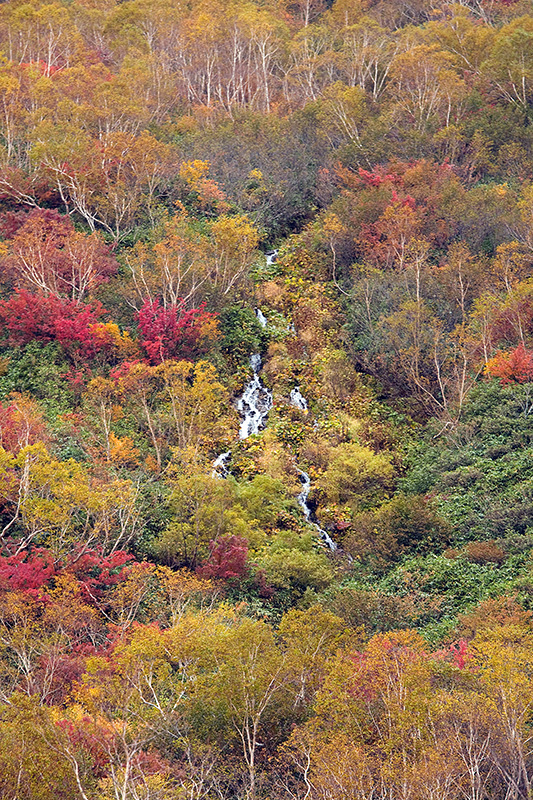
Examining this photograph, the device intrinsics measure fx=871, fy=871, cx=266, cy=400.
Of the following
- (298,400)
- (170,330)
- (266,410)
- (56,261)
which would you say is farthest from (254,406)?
(56,261)

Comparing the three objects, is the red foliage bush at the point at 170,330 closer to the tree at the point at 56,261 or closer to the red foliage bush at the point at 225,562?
the tree at the point at 56,261

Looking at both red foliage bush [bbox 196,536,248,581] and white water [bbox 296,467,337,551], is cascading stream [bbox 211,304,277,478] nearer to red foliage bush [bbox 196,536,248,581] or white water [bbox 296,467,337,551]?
white water [bbox 296,467,337,551]

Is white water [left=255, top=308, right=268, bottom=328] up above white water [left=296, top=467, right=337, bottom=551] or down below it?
above

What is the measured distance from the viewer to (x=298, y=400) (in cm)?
3878

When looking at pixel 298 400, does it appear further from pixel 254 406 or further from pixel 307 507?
pixel 307 507

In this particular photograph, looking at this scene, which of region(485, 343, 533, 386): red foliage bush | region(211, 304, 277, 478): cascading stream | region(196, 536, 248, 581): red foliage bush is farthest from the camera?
region(211, 304, 277, 478): cascading stream

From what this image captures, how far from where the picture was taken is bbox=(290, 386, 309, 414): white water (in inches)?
1515

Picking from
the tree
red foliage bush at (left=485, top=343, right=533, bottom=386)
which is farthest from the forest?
the tree

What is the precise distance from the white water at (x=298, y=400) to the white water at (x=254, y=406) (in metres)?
0.99

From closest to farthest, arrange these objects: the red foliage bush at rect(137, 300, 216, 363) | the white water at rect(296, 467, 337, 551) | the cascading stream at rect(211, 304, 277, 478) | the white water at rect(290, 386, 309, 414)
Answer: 1. the white water at rect(296, 467, 337, 551)
2. the red foliage bush at rect(137, 300, 216, 363)
3. the cascading stream at rect(211, 304, 277, 478)
4. the white water at rect(290, 386, 309, 414)

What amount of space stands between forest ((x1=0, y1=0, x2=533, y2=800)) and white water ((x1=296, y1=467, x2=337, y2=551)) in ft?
0.49

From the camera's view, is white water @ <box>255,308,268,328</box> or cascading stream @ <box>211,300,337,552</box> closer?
cascading stream @ <box>211,300,337,552</box>

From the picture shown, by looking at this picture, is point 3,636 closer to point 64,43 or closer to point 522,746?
point 522,746

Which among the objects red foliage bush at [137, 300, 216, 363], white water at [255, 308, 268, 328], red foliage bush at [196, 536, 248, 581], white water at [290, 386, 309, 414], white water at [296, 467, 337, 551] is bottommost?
white water at [296, 467, 337, 551]
